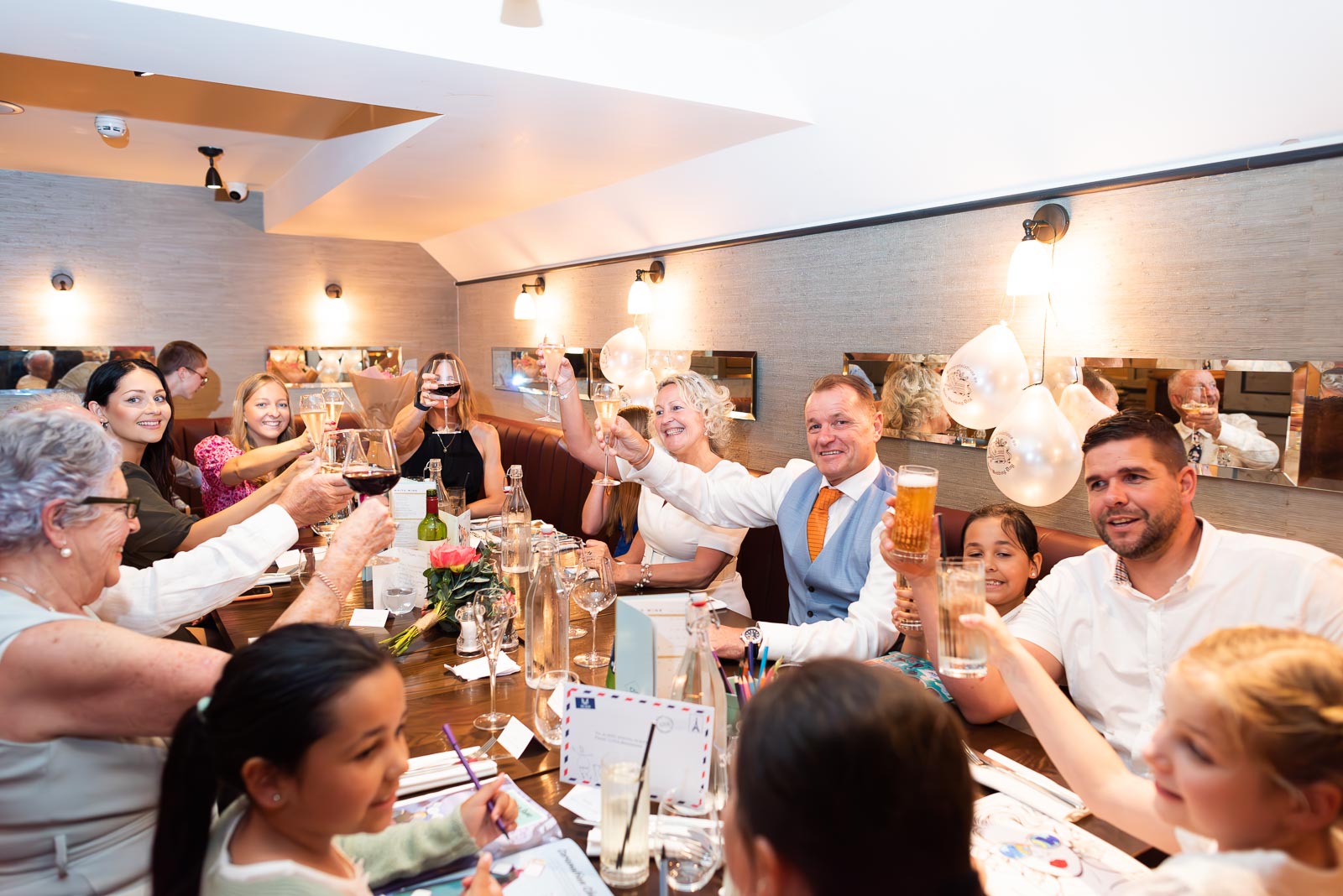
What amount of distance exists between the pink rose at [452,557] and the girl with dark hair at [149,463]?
54cm

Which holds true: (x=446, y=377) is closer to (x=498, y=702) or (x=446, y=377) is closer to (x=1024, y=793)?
(x=498, y=702)

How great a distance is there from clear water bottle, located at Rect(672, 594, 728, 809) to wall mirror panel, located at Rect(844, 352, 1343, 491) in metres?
1.99

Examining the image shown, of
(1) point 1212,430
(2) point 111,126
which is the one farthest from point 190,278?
(1) point 1212,430

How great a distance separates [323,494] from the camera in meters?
2.06

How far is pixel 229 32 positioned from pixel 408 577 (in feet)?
5.90

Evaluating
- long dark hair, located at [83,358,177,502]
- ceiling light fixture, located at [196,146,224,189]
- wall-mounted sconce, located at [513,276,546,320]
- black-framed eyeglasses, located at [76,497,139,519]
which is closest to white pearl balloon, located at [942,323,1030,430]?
black-framed eyeglasses, located at [76,497,139,519]

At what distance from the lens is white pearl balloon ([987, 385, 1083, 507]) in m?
2.40

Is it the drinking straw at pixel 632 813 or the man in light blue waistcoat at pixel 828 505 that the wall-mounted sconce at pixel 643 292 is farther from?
the drinking straw at pixel 632 813

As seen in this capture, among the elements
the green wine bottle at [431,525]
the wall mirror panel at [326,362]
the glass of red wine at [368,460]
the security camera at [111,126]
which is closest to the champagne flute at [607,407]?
the green wine bottle at [431,525]

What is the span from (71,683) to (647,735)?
2.94 feet

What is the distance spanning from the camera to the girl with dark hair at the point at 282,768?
0.99 m

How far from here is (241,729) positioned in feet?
3.26

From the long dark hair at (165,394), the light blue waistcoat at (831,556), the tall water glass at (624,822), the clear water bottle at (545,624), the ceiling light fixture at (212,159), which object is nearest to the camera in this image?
the tall water glass at (624,822)

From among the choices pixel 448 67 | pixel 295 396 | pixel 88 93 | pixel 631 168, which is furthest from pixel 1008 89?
pixel 295 396
